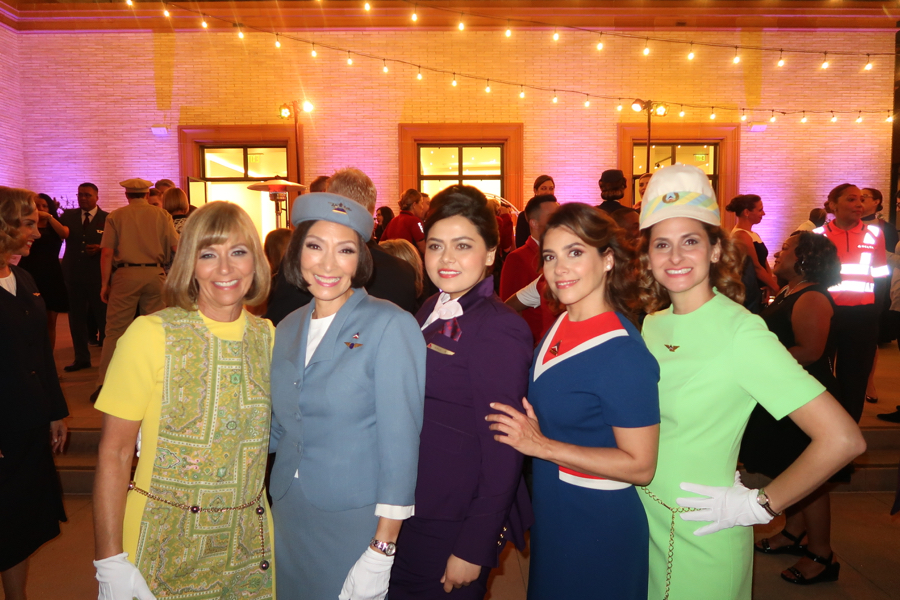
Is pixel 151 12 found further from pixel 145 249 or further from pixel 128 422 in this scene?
pixel 128 422

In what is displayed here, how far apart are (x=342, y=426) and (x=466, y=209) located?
74 cm

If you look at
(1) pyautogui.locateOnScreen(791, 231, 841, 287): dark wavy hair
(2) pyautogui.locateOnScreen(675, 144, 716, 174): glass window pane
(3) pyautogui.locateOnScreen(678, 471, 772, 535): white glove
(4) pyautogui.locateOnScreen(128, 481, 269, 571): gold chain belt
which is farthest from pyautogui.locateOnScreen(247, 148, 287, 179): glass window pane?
(3) pyautogui.locateOnScreen(678, 471, 772, 535): white glove

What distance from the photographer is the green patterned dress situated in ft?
5.15

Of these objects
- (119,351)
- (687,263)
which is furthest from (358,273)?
(687,263)

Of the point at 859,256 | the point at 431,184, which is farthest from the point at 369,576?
the point at 431,184

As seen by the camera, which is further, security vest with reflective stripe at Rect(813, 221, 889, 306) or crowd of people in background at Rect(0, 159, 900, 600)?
security vest with reflective stripe at Rect(813, 221, 889, 306)

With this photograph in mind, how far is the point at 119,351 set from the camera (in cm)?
155

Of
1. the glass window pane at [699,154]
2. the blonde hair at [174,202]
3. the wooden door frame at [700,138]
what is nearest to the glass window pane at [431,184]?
the wooden door frame at [700,138]

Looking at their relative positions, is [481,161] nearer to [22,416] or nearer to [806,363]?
[806,363]

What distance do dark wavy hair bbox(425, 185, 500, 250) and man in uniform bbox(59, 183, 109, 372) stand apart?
19.8ft

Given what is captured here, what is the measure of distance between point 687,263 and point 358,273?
98 centimetres

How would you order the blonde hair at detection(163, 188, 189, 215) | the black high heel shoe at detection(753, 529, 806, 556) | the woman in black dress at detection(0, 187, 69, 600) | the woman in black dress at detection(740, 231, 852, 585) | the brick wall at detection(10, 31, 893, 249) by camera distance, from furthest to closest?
the brick wall at detection(10, 31, 893, 249) → the blonde hair at detection(163, 188, 189, 215) → the black high heel shoe at detection(753, 529, 806, 556) → the woman in black dress at detection(740, 231, 852, 585) → the woman in black dress at detection(0, 187, 69, 600)

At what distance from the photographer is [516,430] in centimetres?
152

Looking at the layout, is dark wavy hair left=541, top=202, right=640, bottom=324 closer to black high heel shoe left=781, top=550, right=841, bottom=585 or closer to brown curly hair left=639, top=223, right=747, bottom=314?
brown curly hair left=639, top=223, right=747, bottom=314
